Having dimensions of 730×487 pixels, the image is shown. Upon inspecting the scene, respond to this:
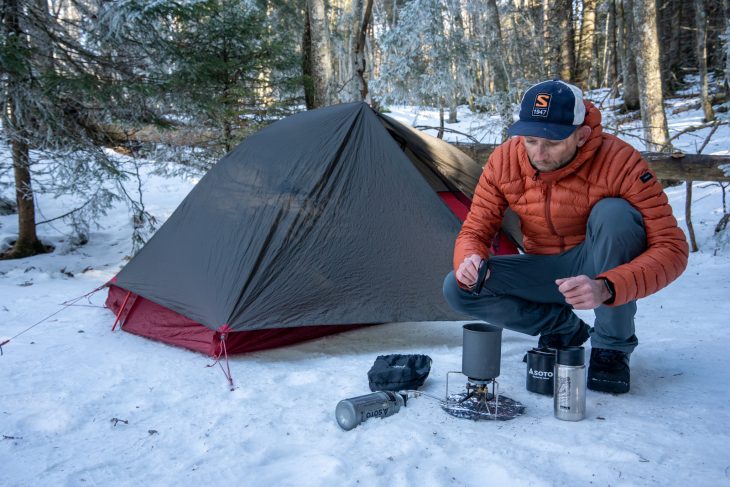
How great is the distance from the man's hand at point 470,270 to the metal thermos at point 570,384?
1.34 ft

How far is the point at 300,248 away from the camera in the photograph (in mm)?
3018

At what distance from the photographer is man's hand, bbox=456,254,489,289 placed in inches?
84.4

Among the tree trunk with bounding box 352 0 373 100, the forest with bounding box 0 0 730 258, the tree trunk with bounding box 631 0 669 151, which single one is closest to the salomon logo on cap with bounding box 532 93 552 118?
the forest with bounding box 0 0 730 258

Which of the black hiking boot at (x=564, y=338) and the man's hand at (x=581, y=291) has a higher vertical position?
the man's hand at (x=581, y=291)

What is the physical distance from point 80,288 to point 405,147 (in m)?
2.83

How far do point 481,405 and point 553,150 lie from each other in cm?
102

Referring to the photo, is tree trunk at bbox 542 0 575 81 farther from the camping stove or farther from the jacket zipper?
the camping stove

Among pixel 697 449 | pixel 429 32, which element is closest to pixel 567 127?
pixel 697 449

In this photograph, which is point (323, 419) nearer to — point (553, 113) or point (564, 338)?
point (564, 338)

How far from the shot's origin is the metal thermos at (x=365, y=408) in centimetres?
203

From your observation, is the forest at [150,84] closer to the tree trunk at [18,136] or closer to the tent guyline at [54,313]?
the tree trunk at [18,136]

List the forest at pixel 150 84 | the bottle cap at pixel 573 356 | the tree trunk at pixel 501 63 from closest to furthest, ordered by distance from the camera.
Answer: the bottle cap at pixel 573 356 < the forest at pixel 150 84 < the tree trunk at pixel 501 63

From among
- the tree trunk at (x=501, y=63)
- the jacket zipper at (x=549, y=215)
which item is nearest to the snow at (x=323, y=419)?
A: the jacket zipper at (x=549, y=215)

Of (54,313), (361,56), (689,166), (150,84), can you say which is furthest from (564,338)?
(361,56)
